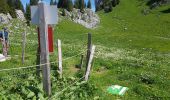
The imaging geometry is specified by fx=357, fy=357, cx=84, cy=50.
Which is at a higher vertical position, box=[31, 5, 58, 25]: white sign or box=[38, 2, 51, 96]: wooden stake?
box=[31, 5, 58, 25]: white sign

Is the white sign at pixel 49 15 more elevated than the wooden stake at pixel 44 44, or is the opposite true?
the white sign at pixel 49 15

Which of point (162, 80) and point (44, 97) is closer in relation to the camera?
point (44, 97)

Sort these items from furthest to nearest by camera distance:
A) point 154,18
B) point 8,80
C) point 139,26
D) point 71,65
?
point 154,18
point 139,26
point 71,65
point 8,80

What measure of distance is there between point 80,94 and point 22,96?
2558 millimetres

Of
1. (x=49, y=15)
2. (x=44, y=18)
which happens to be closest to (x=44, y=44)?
(x=44, y=18)

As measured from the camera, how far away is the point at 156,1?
19550cm

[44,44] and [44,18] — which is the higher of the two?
[44,18]

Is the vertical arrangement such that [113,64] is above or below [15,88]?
below

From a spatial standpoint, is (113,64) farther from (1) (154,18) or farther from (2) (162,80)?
(1) (154,18)

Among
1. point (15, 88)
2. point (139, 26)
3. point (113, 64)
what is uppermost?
point (15, 88)

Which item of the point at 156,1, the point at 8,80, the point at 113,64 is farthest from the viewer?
the point at 156,1

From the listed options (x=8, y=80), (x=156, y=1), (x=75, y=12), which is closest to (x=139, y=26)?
(x=75, y=12)

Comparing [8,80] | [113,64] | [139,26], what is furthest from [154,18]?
[8,80]

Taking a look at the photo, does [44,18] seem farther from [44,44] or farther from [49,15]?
[44,44]
